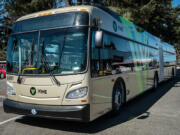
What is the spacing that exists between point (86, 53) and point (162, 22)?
717 inches

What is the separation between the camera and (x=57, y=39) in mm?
4297

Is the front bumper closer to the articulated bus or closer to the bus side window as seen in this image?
the articulated bus

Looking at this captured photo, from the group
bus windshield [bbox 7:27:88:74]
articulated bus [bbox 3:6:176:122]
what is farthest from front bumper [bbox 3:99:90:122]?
bus windshield [bbox 7:27:88:74]

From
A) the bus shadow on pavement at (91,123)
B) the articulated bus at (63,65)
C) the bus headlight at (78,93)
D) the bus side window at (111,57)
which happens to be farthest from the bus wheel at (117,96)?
the bus headlight at (78,93)

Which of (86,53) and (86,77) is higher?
(86,53)

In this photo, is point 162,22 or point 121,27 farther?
point 162,22

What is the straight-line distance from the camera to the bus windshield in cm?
413

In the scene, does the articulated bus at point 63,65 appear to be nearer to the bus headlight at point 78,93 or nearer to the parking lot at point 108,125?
the bus headlight at point 78,93

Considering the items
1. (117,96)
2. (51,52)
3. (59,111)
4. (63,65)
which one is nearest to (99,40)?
(63,65)

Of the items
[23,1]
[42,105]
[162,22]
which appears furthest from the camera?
[162,22]

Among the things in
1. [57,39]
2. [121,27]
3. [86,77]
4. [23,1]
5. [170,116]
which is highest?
[23,1]

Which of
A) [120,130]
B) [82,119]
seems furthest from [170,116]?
[82,119]

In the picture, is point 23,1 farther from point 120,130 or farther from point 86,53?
point 120,130

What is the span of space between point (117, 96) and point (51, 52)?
7.93 feet
